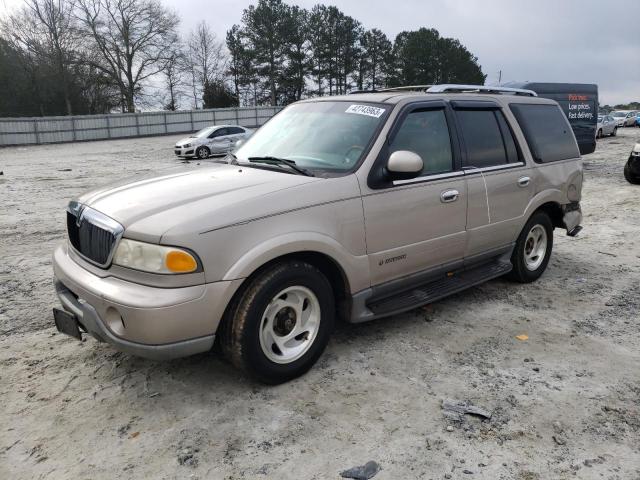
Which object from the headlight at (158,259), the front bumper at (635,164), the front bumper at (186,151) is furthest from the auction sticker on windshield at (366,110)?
the front bumper at (186,151)

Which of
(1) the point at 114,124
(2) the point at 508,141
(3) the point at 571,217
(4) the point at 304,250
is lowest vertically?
(3) the point at 571,217

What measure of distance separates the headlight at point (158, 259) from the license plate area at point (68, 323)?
0.59m

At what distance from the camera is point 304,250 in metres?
3.36

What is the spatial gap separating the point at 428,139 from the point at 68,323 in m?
2.99

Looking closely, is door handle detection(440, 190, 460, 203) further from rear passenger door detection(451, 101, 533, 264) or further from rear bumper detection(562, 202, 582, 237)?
rear bumper detection(562, 202, 582, 237)

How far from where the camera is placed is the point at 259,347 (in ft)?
10.6

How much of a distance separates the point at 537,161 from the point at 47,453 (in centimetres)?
484

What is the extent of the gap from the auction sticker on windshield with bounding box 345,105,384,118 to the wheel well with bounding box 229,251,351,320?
4.11ft

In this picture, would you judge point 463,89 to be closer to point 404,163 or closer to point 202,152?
point 404,163

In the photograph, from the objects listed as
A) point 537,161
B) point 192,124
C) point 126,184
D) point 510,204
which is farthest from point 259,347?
point 192,124

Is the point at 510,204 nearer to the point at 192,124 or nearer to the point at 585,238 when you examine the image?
the point at 585,238

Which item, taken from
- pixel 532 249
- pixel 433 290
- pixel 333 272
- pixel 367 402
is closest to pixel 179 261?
pixel 333 272

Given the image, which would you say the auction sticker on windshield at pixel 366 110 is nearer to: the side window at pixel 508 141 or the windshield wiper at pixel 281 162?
the windshield wiper at pixel 281 162

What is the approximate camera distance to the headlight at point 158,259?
2.93 metres
